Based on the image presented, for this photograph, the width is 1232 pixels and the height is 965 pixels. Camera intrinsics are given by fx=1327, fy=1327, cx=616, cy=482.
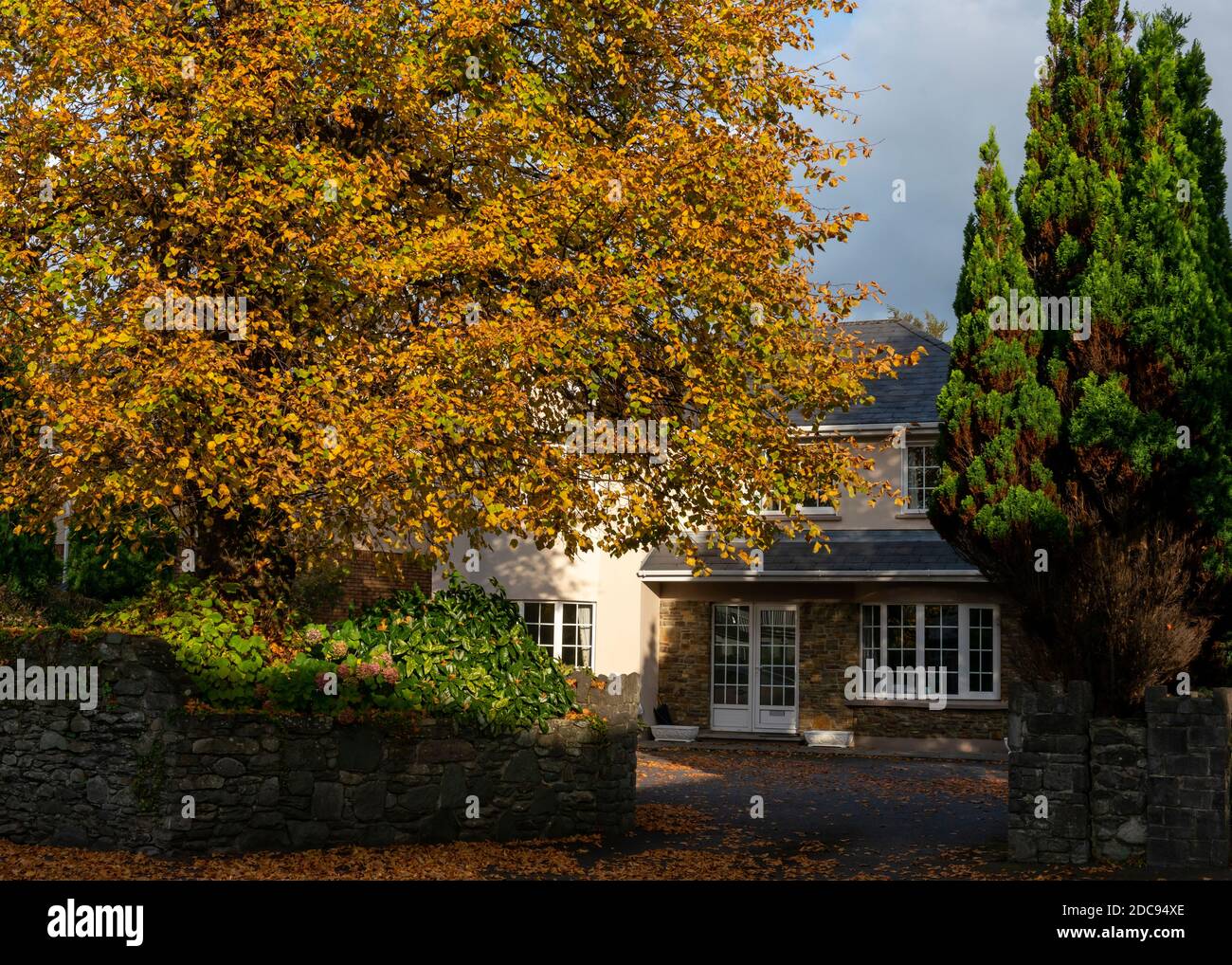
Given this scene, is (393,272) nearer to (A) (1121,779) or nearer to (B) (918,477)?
(A) (1121,779)

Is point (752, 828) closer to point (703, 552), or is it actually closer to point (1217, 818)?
point (1217, 818)

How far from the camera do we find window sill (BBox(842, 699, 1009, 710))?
76.5ft

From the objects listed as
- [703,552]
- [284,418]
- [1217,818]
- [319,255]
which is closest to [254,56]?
[319,255]

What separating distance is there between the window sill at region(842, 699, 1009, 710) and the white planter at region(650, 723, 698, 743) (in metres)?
2.87

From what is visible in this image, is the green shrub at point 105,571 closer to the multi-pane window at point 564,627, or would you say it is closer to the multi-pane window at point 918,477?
the multi-pane window at point 564,627

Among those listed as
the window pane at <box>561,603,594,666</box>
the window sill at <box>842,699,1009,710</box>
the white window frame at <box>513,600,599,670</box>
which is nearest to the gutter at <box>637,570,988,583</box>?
the white window frame at <box>513,600,599,670</box>

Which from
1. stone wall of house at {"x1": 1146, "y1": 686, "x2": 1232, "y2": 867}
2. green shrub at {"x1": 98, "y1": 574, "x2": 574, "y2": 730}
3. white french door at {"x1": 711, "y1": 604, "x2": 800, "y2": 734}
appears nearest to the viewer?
stone wall of house at {"x1": 1146, "y1": 686, "x2": 1232, "y2": 867}

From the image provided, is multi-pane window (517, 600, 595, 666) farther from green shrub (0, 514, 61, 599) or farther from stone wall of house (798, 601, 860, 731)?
green shrub (0, 514, 61, 599)

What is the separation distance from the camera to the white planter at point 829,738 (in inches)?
934

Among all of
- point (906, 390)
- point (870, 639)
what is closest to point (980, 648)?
point (870, 639)

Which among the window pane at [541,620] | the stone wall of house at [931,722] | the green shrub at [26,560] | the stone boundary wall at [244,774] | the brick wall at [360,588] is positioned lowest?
the stone wall of house at [931,722]

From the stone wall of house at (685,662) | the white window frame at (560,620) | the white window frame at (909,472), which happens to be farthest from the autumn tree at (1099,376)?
the white window frame at (560,620)

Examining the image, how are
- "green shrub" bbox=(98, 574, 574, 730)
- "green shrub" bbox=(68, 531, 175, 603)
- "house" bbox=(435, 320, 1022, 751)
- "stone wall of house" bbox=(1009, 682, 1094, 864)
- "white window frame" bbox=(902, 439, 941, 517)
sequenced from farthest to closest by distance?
"white window frame" bbox=(902, 439, 941, 517) < "house" bbox=(435, 320, 1022, 751) < "green shrub" bbox=(68, 531, 175, 603) < "green shrub" bbox=(98, 574, 574, 730) < "stone wall of house" bbox=(1009, 682, 1094, 864)

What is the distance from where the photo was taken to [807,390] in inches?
507
